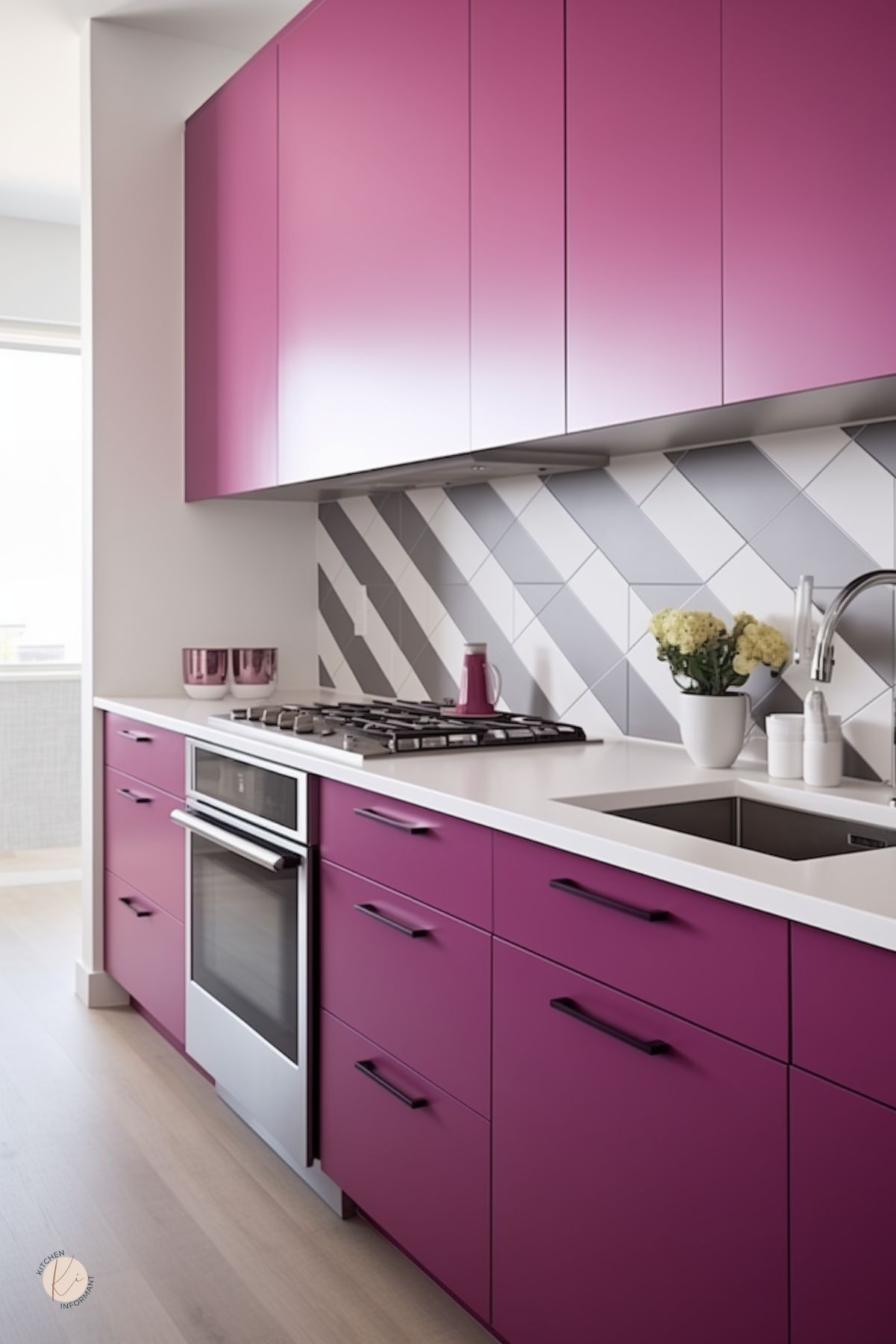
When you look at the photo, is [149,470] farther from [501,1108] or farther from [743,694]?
[501,1108]

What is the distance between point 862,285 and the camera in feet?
5.01

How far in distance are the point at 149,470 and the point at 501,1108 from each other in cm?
247

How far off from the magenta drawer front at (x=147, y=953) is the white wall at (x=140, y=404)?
125 mm

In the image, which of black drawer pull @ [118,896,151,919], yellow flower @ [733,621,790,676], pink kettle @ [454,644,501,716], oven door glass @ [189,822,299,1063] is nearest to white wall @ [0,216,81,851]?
black drawer pull @ [118,896,151,919]

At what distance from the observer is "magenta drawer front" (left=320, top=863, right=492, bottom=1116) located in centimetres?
188

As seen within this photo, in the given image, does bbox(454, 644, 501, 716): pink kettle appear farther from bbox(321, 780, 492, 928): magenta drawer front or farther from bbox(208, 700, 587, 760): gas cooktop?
bbox(321, 780, 492, 928): magenta drawer front

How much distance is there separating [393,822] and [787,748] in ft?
2.12

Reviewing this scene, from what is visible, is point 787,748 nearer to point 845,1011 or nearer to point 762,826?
point 762,826

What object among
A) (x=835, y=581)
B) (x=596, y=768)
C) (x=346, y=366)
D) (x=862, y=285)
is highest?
(x=346, y=366)

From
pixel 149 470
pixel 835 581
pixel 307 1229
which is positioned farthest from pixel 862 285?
pixel 149 470

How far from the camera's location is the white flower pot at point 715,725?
2119mm

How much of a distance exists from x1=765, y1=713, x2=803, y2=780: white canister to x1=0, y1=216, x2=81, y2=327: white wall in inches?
166

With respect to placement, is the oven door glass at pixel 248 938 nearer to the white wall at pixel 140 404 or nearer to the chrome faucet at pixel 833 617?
the white wall at pixel 140 404
